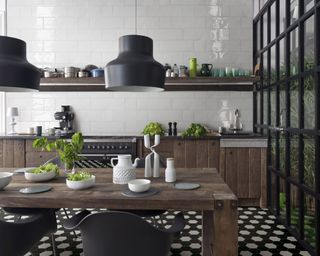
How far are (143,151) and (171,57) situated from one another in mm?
1615

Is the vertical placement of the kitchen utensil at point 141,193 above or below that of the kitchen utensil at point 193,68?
below

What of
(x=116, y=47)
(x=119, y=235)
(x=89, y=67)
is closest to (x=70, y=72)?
(x=89, y=67)

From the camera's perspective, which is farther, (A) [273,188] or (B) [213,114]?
(B) [213,114]

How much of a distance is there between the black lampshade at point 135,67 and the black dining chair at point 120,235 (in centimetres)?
84

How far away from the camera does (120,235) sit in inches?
52.9

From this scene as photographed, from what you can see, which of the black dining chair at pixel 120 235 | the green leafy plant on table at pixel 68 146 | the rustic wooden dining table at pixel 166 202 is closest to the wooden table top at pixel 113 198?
the rustic wooden dining table at pixel 166 202

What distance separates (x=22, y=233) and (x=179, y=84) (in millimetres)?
3231

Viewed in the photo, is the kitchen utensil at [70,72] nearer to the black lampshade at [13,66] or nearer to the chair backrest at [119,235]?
the black lampshade at [13,66]

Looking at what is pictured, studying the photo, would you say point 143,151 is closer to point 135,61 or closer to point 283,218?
point 283,218

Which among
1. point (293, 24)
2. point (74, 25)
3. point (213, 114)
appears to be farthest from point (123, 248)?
point (74, 25)

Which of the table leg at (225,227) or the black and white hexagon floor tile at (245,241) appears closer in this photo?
the table leg at (225,227)

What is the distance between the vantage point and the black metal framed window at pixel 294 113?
237 centimetres

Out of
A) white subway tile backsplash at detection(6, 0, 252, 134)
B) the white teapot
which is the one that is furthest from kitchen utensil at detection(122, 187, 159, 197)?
white subway tile backsplash at detection(6, 0, 252, 134)

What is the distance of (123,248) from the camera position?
1.38 meters
